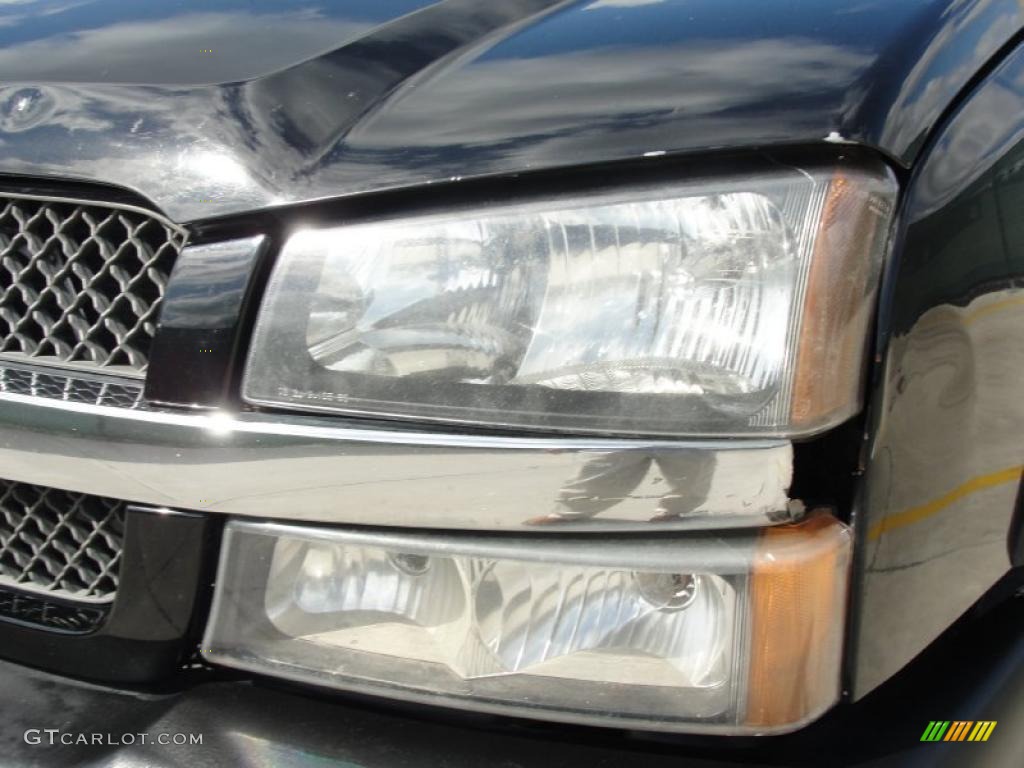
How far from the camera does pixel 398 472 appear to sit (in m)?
1.11

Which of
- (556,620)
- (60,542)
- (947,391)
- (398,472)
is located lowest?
(60,542)

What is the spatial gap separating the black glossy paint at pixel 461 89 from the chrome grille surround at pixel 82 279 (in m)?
0.06

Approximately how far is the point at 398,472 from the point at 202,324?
0.27 metres

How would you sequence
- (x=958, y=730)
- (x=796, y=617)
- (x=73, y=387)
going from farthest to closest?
(x=73, y=387) < (x=958, y=730) < (x=796, y=617)

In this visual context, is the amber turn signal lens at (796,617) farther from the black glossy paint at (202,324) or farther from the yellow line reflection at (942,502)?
the black glossy paint at (202,324)

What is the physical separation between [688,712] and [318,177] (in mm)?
635

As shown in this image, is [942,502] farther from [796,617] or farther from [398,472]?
[398,472]

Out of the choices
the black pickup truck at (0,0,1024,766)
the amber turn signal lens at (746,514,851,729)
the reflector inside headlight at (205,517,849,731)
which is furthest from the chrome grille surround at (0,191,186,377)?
the amber turn signal lens at (746,514,851,729)

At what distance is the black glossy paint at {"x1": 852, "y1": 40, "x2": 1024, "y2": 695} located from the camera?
42.3 inches

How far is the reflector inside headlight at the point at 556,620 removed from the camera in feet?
3.45

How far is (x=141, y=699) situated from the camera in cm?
124

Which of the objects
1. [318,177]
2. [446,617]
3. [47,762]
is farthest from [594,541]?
[47,762]

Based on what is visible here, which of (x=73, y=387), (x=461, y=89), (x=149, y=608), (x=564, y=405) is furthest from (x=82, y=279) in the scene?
(x=564, y=405)

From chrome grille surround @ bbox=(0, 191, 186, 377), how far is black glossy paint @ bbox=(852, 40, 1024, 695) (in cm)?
76
